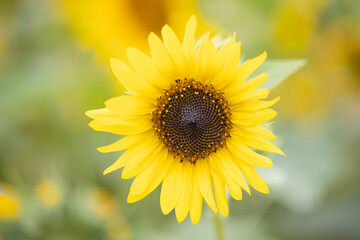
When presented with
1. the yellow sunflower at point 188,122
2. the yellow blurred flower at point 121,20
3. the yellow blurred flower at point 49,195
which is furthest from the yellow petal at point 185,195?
the yellow blurred flower at point 121,20

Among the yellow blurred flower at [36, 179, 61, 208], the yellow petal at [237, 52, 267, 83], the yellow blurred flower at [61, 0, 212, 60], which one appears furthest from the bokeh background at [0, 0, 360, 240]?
the yellow petal at [237, 52, 267, 83]

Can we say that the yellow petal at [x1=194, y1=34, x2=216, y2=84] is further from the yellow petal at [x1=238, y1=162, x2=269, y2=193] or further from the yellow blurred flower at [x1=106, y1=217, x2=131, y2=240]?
the yellow blurred flower at [x1=106, y1=217, x2=131, y2=240]

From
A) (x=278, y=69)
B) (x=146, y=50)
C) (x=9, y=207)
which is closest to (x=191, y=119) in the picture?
(x=278, y=69)

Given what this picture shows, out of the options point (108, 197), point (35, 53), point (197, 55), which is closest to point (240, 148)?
point (197, 55)

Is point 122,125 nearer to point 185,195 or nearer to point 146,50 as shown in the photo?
point 185,195

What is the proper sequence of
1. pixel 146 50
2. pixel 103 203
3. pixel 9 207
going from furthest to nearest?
pixel 146 50, pixel 103 203, pixel 9 207

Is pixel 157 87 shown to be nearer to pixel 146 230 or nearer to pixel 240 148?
pixel 240 148
